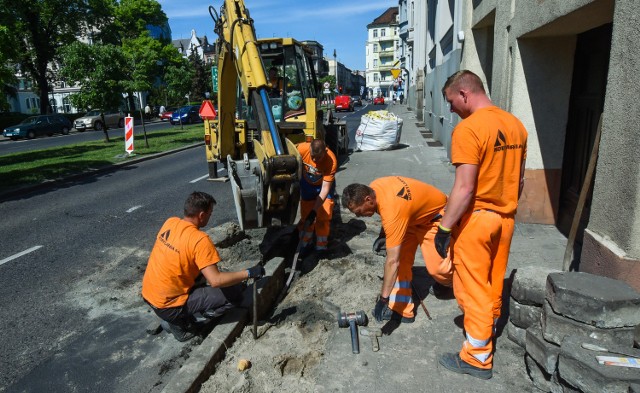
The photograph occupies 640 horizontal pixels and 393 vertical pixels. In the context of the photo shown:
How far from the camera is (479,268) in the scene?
316 centimetres

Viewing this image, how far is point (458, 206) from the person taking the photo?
309 centimetres

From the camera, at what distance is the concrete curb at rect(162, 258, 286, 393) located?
3.21m

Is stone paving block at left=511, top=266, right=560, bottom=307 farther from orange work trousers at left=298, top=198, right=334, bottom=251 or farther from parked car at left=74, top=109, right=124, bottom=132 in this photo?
parked car at left=74, top=109, right=124, bottom=132

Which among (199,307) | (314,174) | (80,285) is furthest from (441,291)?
(80,285)

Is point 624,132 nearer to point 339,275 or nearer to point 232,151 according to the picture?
point 339,275

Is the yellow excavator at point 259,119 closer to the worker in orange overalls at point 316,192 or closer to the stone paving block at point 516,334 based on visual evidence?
the worker in orange overalls at point 316,192

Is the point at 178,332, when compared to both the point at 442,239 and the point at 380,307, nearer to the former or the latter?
the point at 380,307

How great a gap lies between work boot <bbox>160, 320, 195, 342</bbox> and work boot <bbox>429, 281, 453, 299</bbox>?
2371 millimetres

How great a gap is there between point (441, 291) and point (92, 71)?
1792 cm

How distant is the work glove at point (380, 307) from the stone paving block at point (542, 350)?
107cm

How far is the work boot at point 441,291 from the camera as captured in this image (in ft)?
14.7

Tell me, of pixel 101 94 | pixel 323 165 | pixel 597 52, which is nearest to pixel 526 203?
pixel 597 52

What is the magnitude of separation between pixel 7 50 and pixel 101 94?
23.5 ft

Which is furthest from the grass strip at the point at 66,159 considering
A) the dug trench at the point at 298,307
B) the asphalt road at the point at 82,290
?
the dug trench at the point at 298,307
